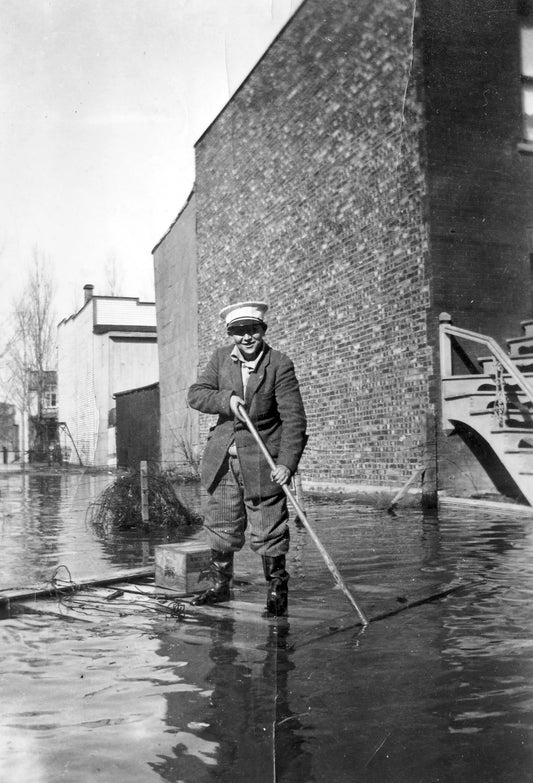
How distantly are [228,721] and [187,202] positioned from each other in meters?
19.7

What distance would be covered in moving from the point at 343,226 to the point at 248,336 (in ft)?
28.8

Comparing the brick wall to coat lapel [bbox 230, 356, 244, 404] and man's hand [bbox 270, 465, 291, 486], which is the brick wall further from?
man's hand [bbox 270, 465, 291, 486]

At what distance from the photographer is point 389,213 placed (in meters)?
12.2

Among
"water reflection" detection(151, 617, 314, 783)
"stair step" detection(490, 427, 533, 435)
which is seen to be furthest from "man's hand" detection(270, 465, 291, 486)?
"stair step" detection(490, 427, 533, 435)

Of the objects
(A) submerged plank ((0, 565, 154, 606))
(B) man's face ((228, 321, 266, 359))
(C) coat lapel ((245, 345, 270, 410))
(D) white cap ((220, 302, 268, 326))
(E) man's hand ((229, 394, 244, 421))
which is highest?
(D) white cap ((220, 302, 268, 326))

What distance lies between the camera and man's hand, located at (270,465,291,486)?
5.00 m

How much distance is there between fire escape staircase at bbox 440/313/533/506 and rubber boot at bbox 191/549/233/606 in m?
5.01

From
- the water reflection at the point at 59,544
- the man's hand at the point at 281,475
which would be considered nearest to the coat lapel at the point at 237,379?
the man's hand at the point at 281,475

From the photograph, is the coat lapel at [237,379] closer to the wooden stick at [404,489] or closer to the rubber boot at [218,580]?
the rubber boot at [218,580]

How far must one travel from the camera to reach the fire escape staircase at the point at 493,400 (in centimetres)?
977

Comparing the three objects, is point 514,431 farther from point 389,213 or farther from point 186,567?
point 186,567

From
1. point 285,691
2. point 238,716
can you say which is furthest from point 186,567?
point 238,716

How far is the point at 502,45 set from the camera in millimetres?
11766

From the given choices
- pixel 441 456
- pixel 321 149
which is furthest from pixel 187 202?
pixel 441 456
